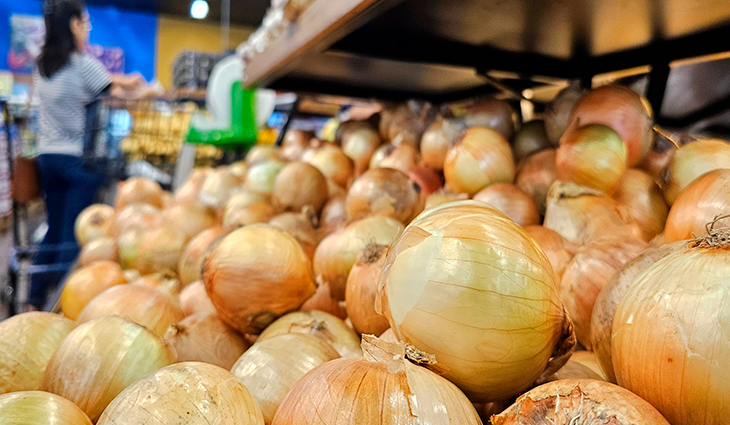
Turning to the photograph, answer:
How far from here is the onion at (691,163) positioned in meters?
1.02

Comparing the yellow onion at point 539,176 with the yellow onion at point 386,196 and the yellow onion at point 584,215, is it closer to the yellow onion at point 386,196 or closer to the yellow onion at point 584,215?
the yellow onion at point 584,215

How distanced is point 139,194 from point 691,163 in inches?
87.2

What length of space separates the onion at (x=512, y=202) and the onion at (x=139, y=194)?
1.76 meters

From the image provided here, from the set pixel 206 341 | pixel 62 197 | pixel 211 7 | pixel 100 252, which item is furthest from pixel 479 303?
pixel 211 7

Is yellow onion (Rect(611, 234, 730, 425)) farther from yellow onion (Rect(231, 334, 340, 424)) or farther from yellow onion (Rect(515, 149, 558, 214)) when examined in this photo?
yellow onion (Rect(515, 149, 558, 214))

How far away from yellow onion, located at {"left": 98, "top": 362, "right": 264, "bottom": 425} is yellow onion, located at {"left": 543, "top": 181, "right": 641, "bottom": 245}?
74cm

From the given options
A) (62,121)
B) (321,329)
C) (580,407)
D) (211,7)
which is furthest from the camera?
(211,7)

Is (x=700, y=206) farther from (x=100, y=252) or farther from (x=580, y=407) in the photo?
(x=100, y=252)

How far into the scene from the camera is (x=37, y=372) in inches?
30.7

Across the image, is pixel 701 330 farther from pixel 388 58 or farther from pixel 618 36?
pixel 388 58

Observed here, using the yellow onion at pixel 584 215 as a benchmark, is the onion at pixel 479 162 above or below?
above

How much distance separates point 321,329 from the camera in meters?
0.90

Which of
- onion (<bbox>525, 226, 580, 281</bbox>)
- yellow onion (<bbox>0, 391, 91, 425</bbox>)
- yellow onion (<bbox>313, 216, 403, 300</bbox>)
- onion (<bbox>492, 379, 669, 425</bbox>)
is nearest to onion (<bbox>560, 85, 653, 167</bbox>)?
onion (<bbox>525, 226, 580, 281</bbox>)

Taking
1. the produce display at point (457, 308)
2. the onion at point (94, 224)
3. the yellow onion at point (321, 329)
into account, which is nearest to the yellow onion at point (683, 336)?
the produce display at point (457, 308)
